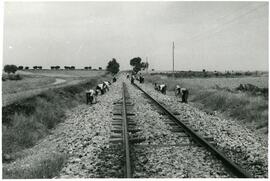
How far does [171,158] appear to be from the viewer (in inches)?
252

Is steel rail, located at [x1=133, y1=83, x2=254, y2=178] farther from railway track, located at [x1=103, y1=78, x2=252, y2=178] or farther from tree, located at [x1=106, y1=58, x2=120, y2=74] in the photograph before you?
tree, located at [x1=106, y1=58, x2=120, y2=74]

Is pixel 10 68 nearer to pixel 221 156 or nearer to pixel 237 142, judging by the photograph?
pixel 237 142

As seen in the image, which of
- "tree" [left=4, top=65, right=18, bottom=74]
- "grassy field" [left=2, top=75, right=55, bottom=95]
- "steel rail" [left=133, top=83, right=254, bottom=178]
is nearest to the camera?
"steel rail" [left=133, top=83, right=254, bottom=178]

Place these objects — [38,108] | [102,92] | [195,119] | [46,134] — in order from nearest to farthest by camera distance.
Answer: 1. [46,134]
2. [195,119]
3. [38,108]
4. [102,92]

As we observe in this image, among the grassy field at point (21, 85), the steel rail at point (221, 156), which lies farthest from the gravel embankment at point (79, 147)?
the grassy field at point (21, 85)

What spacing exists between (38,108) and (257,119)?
8.67 metres

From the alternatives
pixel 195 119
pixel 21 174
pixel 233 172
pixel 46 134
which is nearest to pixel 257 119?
pixel 195 119

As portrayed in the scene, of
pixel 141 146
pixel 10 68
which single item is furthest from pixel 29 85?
pixel 10 68

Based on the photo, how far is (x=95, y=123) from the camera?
10.8 meters

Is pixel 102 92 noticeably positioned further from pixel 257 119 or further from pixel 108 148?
pixel 108 148

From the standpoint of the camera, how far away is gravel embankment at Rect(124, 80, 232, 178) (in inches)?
218

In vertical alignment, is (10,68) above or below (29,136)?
above

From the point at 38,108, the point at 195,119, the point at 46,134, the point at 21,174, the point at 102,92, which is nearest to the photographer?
the point at 21,174

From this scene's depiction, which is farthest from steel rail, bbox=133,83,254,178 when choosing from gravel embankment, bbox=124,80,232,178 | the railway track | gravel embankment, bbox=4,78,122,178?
gravel embankment, bbox=4,78,122,178
